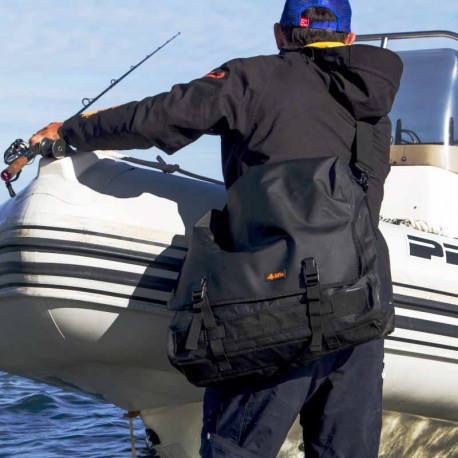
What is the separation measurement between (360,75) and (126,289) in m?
1.20

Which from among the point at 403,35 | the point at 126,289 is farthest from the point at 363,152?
the point at 403,35

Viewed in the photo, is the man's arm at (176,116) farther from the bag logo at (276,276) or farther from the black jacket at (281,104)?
the bag logo at (276,276)

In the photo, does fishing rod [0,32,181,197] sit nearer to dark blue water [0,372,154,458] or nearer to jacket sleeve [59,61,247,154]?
jacket sleeve [59,61,247,154]

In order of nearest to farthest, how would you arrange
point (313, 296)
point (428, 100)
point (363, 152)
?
point (313, 296)
point (363, 152)
point (428, 100)

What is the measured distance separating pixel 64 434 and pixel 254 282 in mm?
4238

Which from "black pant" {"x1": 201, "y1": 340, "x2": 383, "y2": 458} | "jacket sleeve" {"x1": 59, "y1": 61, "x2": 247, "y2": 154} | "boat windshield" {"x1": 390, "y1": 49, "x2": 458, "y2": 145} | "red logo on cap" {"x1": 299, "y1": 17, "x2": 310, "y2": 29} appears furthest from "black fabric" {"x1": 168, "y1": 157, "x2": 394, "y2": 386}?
"boat windshield" {"x1": 390, "y1": 49, "x2": 458, "y2": 145}

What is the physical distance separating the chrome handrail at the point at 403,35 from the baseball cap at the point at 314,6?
2.15m

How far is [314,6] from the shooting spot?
124 inches

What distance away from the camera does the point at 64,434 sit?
6.75 m

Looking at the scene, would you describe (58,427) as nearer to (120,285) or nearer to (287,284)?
(120,285)

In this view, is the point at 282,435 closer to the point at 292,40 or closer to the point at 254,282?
the point at 254,282

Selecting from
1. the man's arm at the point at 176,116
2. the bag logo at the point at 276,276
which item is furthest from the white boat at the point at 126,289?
the bag logo at the point at 276,276

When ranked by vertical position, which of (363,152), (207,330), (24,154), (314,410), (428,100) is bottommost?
(314,410)

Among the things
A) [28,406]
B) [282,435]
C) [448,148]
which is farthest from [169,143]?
[28,406]
